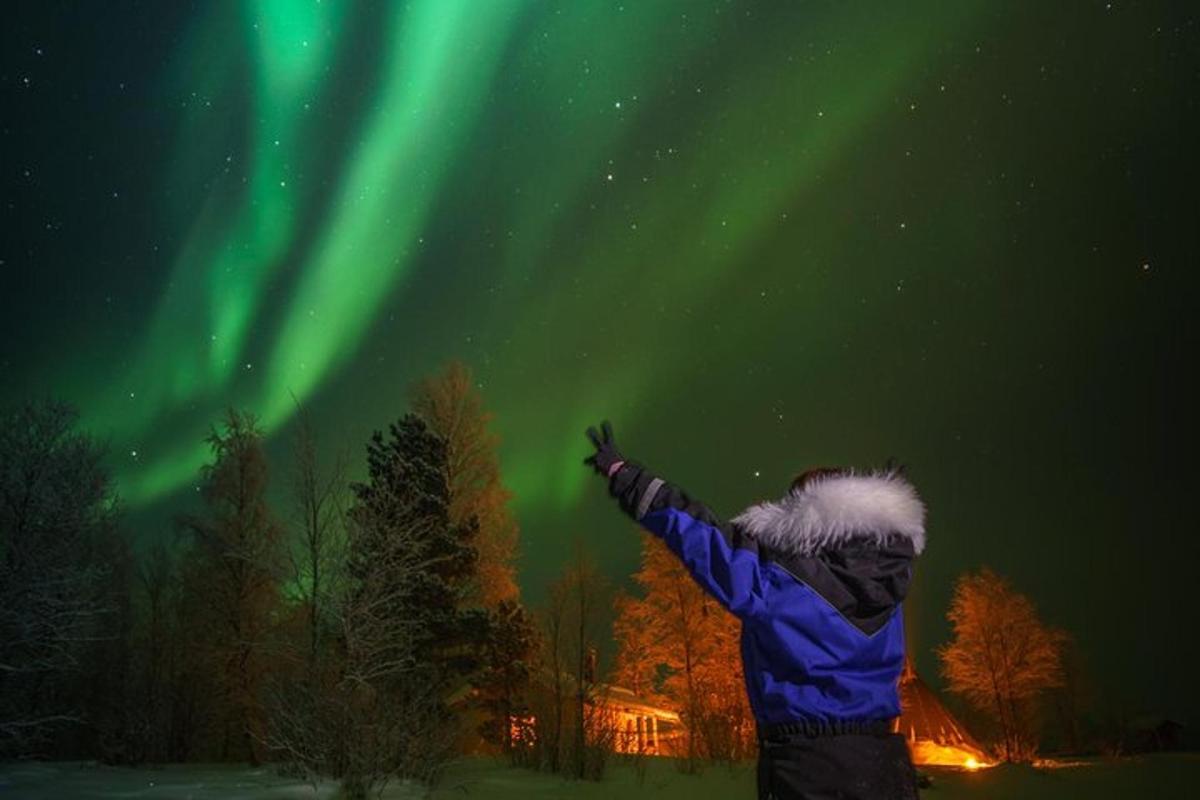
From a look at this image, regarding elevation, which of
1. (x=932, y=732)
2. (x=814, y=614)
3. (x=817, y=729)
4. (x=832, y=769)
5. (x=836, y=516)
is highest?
(x=836, y=516)

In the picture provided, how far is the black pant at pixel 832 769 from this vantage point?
3004 millimetres

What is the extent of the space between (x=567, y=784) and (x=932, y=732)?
23691 millimetres

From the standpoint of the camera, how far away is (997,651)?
38.2 metres

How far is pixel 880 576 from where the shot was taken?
3.27m

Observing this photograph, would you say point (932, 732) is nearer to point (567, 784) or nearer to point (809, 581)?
point (567, 784)

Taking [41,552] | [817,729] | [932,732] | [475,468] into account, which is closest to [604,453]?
[817,729]

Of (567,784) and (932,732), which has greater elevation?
(567,784)

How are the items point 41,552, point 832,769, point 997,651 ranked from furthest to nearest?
point 997,651 < point 41,552 < point 832,769

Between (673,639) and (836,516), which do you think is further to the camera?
(673,639)

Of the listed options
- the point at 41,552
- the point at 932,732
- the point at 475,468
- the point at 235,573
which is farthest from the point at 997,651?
the point at 41,552

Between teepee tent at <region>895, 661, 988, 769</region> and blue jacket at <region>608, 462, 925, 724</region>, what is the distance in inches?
1236

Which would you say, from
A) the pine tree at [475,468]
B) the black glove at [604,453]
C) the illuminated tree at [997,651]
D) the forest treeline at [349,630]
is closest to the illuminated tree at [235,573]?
the forest treeline at [349,630]

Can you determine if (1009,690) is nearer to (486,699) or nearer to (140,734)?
(486,699)

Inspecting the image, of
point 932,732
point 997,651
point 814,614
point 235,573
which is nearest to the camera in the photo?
point 814,614
